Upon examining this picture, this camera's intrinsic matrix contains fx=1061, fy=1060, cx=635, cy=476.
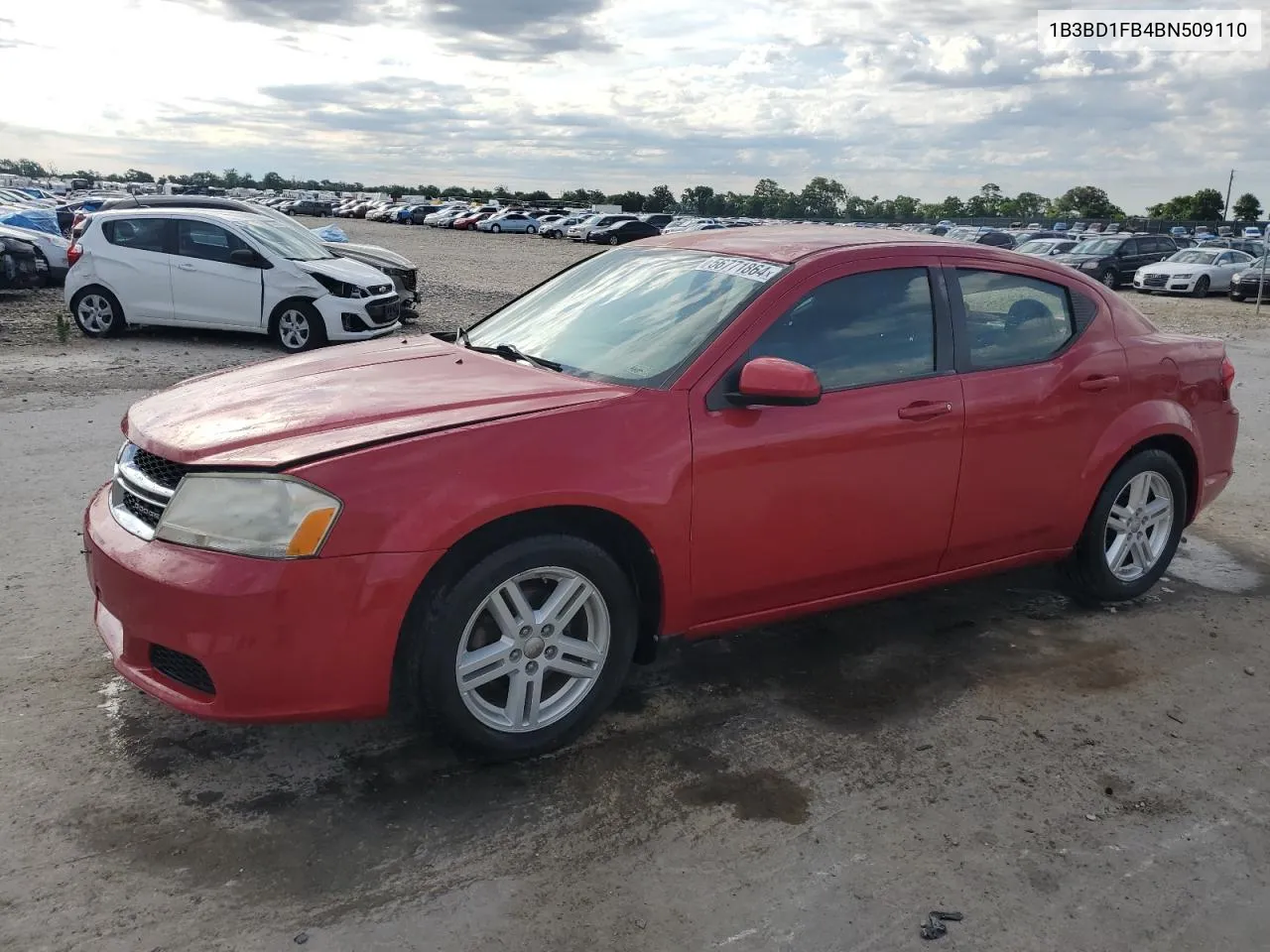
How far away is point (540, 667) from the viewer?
134 inches

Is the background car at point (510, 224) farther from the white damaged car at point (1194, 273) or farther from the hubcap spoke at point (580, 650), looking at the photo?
the hubcap spoke at point (580, 650)

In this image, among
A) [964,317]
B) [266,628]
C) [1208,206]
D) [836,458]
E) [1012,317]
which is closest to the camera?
[266,628]

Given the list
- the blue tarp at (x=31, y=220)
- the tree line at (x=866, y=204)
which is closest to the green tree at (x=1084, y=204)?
the tree line at (x=866, y=204)

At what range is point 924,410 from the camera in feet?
13.3

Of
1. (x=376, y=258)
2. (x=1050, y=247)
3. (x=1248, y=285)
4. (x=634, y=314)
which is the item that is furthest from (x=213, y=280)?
(x=1050, y=247)

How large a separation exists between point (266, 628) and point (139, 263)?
36.7 feet

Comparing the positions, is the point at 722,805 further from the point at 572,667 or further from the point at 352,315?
the point at 352,315

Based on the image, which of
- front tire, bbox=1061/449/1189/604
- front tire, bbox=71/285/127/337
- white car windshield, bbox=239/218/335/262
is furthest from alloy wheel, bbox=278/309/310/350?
front tire, bbox=1061/449/1189/604

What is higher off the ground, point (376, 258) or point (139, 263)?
point (376, 258)

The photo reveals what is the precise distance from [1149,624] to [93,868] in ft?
14.2

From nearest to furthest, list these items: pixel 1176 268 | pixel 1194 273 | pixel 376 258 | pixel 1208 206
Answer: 1. pixel 376 258
2. pixel 1194 273
3. pixel 1176 268
4. pixel 1208 206

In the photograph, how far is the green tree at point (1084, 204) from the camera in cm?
8762

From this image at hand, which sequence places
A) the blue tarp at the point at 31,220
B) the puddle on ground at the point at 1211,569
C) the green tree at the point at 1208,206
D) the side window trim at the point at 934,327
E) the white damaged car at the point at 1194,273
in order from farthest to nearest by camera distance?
the green tree at the point at 1208,206 < the white damaged car at the point at 1194,273 < the blue tarp at the point at 31,220 < the puddle on ground at the point at 1211,569 < the side window trim at the point at 934,327

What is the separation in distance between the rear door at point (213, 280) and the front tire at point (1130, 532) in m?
10.2
